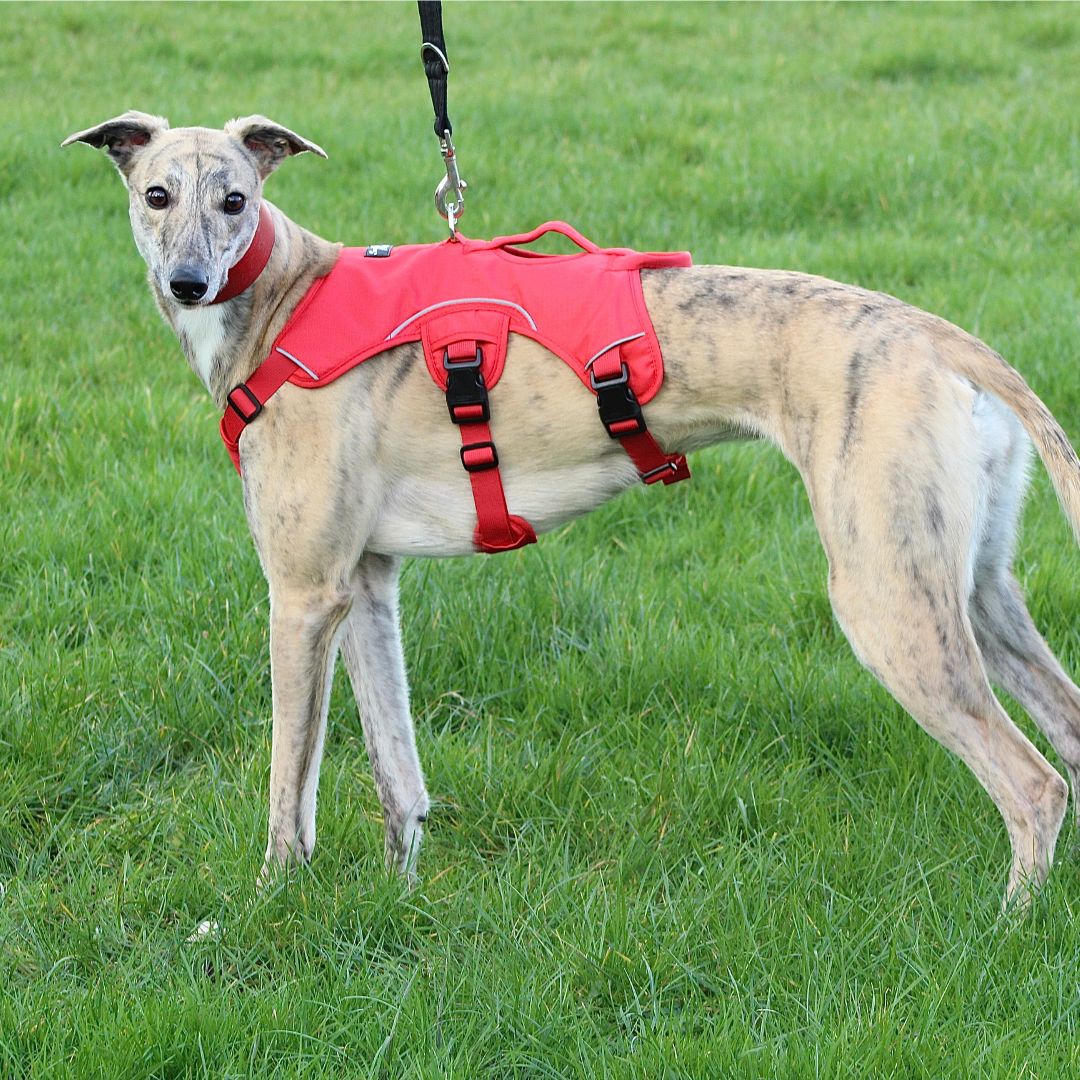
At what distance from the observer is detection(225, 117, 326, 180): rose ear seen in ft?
11.6

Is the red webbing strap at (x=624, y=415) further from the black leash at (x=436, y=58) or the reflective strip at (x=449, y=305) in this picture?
the black leash at (x=436, y=58)

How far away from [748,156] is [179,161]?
5.96 meters

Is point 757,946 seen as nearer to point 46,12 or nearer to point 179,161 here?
point 179,161

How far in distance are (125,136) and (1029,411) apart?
2.36 m

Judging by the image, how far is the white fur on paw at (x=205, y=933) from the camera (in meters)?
3.08

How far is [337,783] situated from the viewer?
3781mm

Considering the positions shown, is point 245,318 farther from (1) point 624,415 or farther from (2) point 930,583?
(2) point 930,583

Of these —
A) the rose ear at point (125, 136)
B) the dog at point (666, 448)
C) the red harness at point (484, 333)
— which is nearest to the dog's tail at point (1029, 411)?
the dog at point (666, 448)

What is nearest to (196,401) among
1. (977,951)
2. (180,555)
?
(180,555)

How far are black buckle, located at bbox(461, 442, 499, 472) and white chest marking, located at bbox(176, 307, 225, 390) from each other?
2.24 feet

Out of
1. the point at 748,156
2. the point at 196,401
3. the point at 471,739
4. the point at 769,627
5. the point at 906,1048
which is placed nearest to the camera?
the point at 906,1048

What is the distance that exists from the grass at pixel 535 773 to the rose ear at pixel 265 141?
1477 millimetres

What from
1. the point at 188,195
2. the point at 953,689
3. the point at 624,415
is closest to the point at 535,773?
the point at 624,415

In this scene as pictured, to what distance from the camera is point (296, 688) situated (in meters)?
3.34
